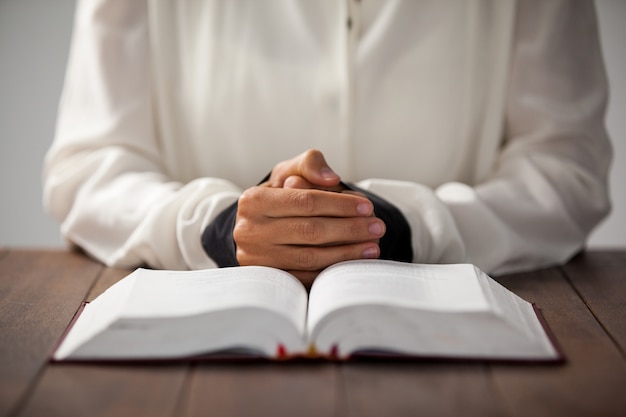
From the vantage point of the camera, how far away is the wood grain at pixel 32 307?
0.84 m

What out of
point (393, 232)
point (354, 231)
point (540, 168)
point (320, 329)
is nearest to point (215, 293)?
point (320, 329)

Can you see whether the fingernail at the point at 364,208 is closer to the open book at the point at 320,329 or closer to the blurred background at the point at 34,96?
the open book at the point at 320,329

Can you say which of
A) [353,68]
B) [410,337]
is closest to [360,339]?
[410,337]

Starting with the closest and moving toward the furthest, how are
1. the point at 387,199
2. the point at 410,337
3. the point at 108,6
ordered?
the point at 410,337
the point at 387,199
the point at 108,6

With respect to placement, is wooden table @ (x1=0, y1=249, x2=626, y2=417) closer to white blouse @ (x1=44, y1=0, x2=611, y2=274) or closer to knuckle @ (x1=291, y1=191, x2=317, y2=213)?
knuckle @ (x1=291, y1=191, x2=317, y2=213)

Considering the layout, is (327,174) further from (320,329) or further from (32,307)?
(32,307)

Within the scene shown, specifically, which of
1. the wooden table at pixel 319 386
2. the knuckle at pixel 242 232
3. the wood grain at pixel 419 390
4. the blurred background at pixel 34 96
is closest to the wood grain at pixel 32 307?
the wooden table at pixel 319 386

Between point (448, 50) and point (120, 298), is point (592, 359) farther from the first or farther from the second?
point (448, 50)

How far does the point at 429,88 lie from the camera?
1456mm

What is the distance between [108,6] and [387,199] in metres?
0.63

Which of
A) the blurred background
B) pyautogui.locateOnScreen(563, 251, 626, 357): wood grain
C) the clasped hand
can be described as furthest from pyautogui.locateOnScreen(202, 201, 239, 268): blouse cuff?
the blurred background

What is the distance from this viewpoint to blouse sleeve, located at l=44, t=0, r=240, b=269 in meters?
1.25

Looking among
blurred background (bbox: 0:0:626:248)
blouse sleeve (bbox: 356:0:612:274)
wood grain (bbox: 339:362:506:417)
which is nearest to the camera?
wood grain (bbox: 339:362:506:417)

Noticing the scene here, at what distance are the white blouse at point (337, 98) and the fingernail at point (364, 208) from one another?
31 cm
